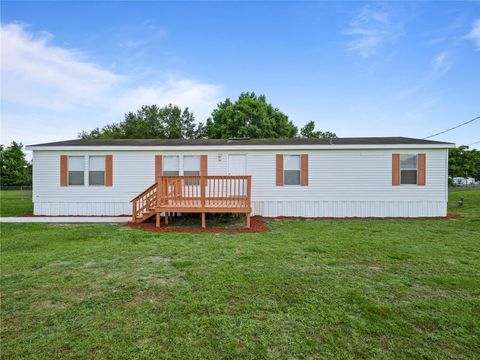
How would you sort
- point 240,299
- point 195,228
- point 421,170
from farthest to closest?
point 421,170, point 195,228, point 240,299

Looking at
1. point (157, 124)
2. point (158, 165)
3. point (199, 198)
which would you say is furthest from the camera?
point (157, 124)

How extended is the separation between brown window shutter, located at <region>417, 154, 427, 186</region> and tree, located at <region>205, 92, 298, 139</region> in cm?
1630

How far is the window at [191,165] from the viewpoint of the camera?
30.0 feet

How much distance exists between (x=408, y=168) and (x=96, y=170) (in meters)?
11.8

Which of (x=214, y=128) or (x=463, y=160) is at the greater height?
(x=214, y=128)

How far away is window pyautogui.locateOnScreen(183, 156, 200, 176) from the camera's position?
9134 mm

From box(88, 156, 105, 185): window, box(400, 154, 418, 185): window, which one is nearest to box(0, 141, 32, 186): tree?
box(88, 156, 105, 185): window

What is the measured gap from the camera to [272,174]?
8.98m

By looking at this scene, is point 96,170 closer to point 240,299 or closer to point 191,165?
point 191,165

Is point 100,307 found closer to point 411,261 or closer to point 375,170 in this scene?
point 411,261

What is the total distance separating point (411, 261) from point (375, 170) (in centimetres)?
557

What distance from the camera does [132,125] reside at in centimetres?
2906

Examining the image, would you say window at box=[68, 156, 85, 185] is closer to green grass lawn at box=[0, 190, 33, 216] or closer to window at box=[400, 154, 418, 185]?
green grass lawn at box=[0, 190, 33, 216]

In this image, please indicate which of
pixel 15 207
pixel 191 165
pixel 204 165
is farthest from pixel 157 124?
pixel 204 165
